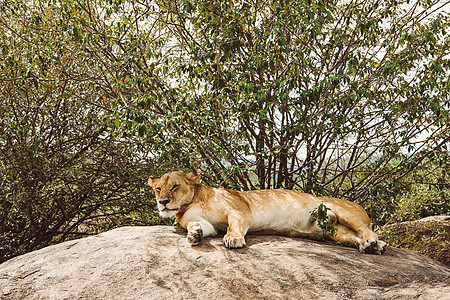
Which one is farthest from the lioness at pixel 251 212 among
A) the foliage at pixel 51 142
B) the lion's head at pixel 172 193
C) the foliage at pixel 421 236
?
the foliage at pixel 51 142

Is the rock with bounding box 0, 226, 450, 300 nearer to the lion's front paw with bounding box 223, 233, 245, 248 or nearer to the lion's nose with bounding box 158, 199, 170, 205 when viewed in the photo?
the lion's front paw with bounding box 223, 233, 245, 248

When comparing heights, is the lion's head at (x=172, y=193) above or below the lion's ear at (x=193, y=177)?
below

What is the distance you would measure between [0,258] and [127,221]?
6.33 ft

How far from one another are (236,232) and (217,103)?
1.97m

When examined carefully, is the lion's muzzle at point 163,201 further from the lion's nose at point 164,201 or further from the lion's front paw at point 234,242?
the lion's front paw at point 234,242

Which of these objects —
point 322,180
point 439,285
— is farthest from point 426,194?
point 439,285

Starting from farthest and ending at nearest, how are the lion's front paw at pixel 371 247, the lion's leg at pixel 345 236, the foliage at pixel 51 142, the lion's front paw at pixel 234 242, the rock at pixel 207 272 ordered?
the foliage at pixel 51 142, the lion's leg at pixel 345 236, the lion's front paw at pixel 371 247, the lion's front paw at pixel 234 242, the rock at pixel 207 272

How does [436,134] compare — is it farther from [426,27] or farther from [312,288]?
[312,288]

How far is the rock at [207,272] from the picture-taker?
2.84 meters

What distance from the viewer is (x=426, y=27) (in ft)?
17.3

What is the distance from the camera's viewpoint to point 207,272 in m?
3.06

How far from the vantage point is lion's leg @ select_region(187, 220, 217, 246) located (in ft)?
11.7

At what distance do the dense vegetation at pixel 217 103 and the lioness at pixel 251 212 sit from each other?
0.41m

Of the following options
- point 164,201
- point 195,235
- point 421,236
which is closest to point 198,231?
point 195,235
